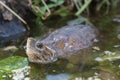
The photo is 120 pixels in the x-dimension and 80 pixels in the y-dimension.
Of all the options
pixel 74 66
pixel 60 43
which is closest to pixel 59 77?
pixel 74 66

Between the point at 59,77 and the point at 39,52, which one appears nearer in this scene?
the point at 59,77

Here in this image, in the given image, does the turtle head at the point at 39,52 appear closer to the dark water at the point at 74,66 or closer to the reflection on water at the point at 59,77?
the dark water at the point at 74,66

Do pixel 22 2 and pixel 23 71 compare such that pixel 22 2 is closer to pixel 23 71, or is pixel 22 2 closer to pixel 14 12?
pixel 14 12

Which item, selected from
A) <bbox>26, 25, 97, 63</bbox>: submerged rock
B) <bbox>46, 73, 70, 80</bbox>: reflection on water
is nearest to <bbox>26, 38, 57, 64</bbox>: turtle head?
<bbox>26, 25, 97, 63</bbox>: submerged rock

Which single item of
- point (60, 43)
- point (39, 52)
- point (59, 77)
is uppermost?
point (60, 43)

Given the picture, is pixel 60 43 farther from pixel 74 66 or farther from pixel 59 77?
pixel 59 77

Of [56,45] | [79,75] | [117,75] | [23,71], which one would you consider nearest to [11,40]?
[56,45]

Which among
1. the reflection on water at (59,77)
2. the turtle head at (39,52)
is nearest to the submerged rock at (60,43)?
the turtle head at (39,52)
